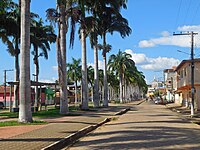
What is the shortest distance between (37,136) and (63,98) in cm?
1738

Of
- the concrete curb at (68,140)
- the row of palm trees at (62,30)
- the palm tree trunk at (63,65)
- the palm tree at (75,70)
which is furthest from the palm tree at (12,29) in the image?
the palm tree at (75,70)

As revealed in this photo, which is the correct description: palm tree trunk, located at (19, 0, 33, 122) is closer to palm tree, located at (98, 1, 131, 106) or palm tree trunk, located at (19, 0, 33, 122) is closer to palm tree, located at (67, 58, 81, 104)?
palm tree, located at (98, 1, 131, 106)

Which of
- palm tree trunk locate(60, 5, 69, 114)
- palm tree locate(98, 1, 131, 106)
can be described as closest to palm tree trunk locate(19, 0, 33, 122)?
palm tree trunk locate(60, 5, 69, 114)

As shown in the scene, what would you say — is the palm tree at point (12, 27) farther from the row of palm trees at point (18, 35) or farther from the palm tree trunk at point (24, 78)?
the palm tree trunk at point (24, 78)

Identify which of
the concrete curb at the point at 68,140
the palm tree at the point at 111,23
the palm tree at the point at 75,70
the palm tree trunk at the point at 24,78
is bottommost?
the concrete curb at the point at 68,140

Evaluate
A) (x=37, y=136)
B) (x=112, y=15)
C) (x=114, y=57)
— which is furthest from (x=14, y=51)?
(x=114, y=57)

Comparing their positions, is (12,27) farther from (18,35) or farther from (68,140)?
(68,140)

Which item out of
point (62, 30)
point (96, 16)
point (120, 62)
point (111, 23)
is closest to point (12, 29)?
point (62, 30)

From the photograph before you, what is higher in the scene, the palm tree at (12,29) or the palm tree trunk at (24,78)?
the palm tree at (12,29)

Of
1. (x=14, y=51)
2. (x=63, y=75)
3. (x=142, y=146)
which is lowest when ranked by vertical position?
(x=142, y=146)

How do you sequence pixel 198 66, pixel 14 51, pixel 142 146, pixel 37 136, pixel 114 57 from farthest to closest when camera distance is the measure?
1. pixel 114 57
2. pixel 198 66
3. pixel 14 51
4. pixel 37 136
5. pixel 142 146

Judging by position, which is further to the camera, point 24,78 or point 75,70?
point 75,70

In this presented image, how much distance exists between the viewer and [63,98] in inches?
1293

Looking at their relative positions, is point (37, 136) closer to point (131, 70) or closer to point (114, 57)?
point (114, 57)
